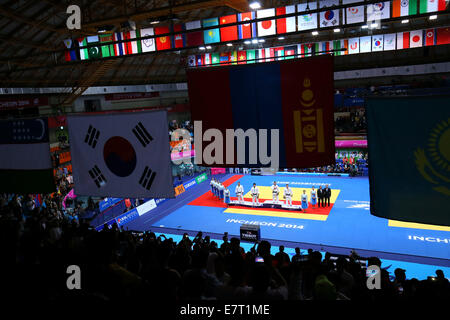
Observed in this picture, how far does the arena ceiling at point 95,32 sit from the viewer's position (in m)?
11.3

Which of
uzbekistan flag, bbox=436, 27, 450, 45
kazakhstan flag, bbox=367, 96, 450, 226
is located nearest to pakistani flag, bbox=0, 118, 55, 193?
kazakhstan flag, bbox=367, 96, 450, 226

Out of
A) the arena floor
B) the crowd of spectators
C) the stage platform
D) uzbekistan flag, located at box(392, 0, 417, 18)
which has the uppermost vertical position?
uzbekistan flag, located at box(392, 0, 417, 18)

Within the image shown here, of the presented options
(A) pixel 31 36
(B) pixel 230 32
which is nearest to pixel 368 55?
(B) pixel 230 32

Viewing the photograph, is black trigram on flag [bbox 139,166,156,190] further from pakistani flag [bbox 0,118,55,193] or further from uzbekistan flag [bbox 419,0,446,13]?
uzbekistan flag [bbox 419,0,446,13]

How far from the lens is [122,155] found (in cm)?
589

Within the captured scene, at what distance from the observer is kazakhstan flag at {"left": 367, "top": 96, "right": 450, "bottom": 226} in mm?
3914

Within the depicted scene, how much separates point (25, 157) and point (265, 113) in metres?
5.17

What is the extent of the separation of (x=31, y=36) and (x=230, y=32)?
13.3m

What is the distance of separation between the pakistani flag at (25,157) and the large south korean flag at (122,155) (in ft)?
2.94

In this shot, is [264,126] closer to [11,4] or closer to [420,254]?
[420,254]

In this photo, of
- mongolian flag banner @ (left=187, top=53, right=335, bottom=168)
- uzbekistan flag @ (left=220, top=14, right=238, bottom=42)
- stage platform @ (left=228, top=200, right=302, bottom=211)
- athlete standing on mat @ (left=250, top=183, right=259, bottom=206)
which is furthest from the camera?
athlete standing on mat @ (left=250, top=183, right=259, bottom=206)

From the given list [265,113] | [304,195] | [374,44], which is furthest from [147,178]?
[374,44]

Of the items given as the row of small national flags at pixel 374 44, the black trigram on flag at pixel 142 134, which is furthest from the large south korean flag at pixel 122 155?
the row of small national flags at pixel 374 44

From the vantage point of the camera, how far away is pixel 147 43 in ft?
54.8
